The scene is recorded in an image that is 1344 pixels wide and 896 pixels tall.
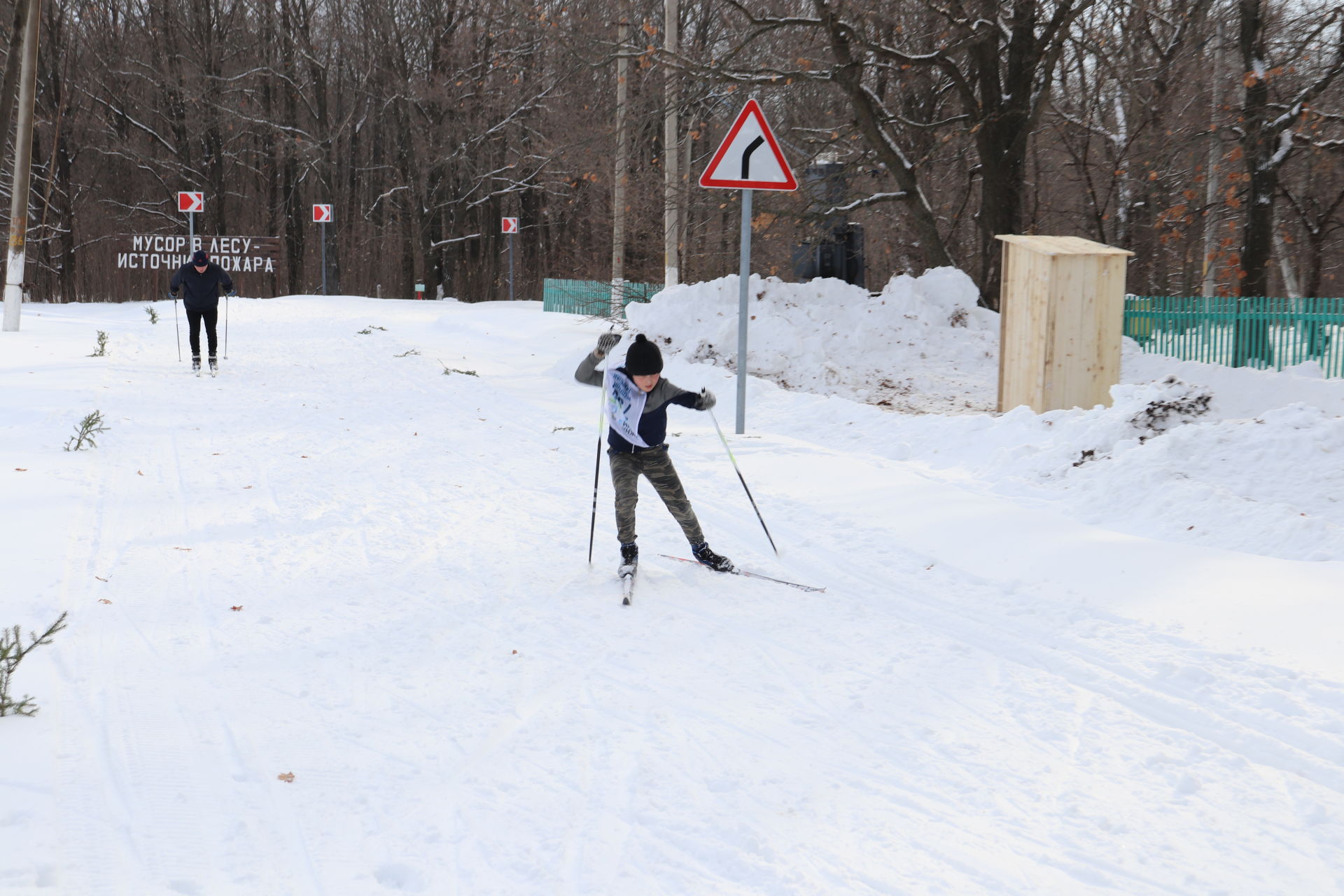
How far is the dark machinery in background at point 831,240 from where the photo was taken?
60.6 ft

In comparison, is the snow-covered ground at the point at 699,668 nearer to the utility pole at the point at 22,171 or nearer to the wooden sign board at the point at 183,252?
the utility pole at the point at 22,171

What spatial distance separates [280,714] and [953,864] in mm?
2666

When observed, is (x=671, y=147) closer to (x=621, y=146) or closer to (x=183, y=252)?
(x=621, y=146)

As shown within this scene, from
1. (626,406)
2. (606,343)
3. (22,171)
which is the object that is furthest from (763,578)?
(22,171)

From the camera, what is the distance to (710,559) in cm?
663

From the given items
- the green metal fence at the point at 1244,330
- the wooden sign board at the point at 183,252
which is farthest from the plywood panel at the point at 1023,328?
the wooden sign board at the point at 183,252

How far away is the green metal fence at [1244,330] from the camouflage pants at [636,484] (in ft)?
39.2

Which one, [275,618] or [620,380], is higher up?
[620,380]

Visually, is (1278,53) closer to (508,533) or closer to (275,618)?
(508,533)

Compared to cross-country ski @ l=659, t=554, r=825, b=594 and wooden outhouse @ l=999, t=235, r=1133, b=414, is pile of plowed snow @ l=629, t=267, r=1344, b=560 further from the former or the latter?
cross-country ski @ l=659, t=554, r=825, b=594

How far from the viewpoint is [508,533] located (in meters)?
7.40

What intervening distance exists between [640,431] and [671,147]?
49.6 ft

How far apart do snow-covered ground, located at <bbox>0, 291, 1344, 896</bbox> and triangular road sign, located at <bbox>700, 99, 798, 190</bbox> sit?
2442 mm

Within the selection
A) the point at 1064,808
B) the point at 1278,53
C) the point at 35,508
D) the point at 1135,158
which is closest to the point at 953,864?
the point at 1064,808
